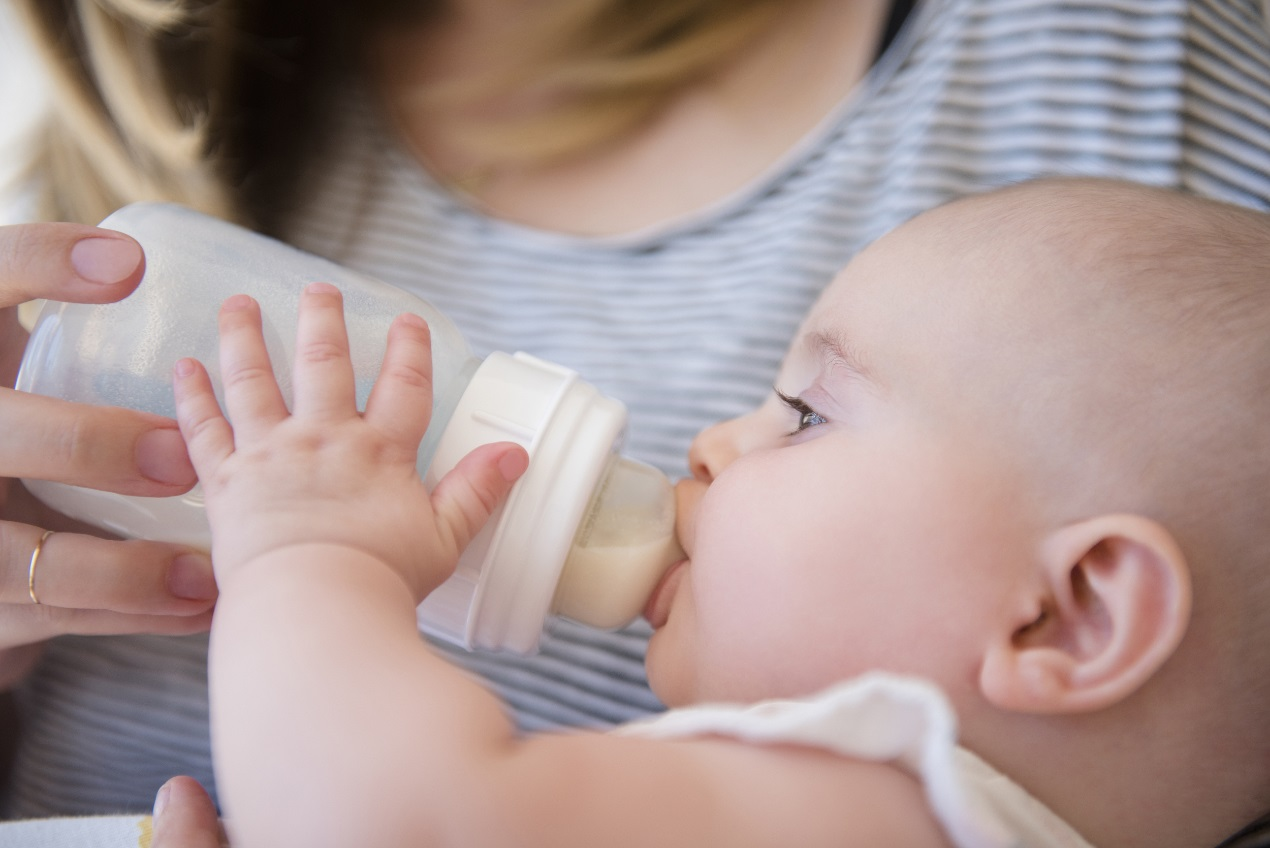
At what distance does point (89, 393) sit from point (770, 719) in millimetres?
580

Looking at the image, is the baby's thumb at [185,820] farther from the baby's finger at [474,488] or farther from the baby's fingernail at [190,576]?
the baby's finger at [474,488]

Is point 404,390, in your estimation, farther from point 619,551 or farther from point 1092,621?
point 1092,621

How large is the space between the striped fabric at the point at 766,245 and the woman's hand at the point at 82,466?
288mm

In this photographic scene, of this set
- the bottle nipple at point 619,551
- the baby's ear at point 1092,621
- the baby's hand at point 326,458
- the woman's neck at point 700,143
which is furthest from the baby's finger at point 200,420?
the woman's neck at point 700,143

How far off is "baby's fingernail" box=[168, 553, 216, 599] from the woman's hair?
2.12 feet

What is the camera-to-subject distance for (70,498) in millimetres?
803

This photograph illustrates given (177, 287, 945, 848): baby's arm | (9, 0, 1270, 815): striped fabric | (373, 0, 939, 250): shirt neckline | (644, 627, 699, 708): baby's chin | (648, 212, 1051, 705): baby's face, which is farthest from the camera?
(373, 0, 939, 250): shirt neckline

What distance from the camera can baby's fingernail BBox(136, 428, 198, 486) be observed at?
679mm

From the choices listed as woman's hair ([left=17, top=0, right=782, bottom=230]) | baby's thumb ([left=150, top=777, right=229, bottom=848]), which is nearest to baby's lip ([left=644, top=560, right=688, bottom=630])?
baby's thumb ([left=150, top=777, right=229, bottom=848])

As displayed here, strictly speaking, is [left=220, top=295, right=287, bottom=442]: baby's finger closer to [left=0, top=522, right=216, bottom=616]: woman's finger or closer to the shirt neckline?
[left=0, top=522, right=216, bottom=616]: woman's finger

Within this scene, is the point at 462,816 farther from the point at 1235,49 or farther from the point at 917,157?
the point at 1235,49

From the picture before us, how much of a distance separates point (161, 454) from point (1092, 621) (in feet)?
2.13

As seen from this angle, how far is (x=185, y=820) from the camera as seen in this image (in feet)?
2.41

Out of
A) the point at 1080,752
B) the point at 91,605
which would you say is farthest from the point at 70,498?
the point at 1080,752
